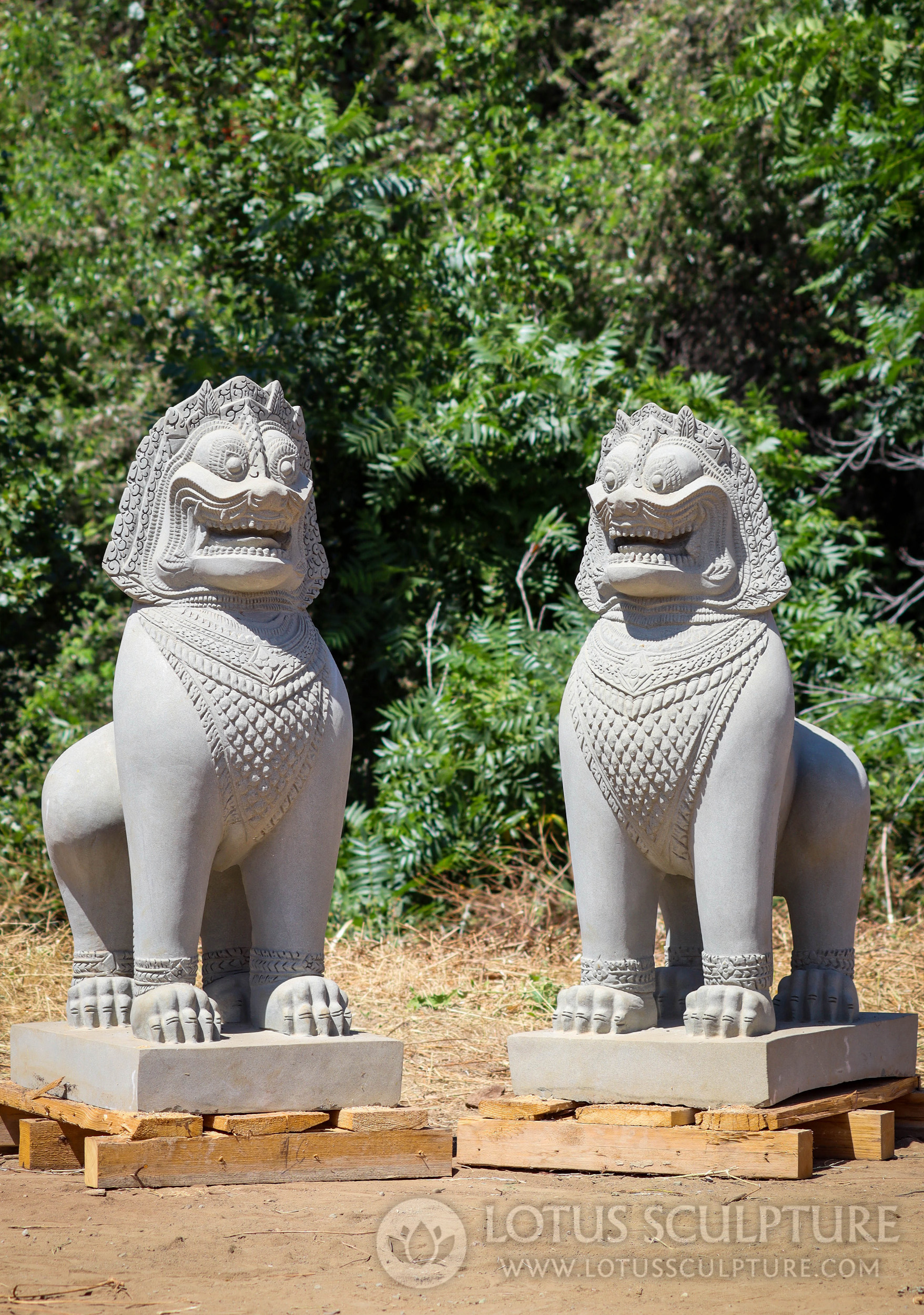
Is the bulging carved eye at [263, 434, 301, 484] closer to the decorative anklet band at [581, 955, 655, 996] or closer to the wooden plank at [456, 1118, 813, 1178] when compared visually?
the decorative anklet band at [581, 955, 655, 996]

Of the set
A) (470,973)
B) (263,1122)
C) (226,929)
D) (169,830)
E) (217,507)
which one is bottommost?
(263,1122)

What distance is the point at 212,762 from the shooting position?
11.6 feet

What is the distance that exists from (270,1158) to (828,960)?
64.3 inches

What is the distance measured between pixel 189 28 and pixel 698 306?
3902 millimetres

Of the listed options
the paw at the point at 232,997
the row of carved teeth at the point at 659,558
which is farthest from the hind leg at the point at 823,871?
the paw at the point at 232,997

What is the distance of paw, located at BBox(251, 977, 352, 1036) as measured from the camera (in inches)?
141

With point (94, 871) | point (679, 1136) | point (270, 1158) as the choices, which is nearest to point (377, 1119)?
point (270, 1158)

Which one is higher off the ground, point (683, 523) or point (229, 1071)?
point (683, 523)

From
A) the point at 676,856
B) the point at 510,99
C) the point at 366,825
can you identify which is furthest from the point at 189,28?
the point at 676,856

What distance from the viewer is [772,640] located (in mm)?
3768

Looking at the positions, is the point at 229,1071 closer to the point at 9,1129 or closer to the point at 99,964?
the point at 99,964

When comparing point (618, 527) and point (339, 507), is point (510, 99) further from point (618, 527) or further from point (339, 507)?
point (618, 527)

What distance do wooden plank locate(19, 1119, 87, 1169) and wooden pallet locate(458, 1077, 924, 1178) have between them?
38.4 inches

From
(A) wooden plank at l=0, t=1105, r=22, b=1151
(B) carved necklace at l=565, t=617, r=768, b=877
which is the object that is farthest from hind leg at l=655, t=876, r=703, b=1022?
(A) wooden plank at l=0, t=1105, r=22, b=1151
